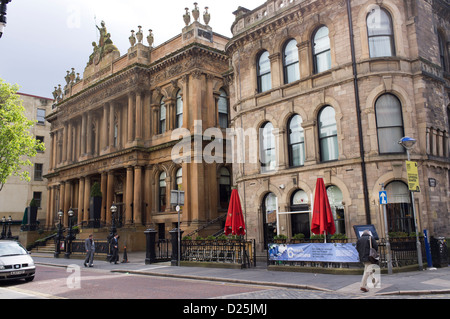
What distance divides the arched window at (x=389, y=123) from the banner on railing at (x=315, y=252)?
18.4 ft

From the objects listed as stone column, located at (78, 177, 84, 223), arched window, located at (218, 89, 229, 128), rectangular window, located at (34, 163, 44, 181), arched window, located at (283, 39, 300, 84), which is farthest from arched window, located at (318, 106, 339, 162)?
rectangular window, located at (34, 163, 44, 181)

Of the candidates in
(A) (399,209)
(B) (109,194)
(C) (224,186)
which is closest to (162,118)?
(C) (224,186)

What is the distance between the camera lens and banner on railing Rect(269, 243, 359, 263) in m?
14.6

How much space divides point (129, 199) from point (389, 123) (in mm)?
21995

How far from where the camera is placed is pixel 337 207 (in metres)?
18.9

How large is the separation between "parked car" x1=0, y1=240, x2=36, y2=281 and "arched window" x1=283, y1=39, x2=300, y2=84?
49.6ft

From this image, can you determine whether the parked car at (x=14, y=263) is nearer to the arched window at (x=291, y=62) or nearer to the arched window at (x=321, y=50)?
the arched window at (x=291, y=62)

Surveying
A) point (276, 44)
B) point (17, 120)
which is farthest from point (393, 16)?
point (17, 120)

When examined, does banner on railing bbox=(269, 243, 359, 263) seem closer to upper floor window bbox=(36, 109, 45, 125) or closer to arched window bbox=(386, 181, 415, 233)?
arched window bbox=(386, 181, 415, 233)

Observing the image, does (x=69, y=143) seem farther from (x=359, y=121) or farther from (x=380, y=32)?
(x=380, y=32)

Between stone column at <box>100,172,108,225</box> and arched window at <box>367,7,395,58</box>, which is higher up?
arched window at <box>367,7,395,58</box>

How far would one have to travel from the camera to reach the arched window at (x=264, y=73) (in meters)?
23.2

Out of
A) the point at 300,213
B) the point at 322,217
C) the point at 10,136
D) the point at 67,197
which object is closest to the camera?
the point at 322,217

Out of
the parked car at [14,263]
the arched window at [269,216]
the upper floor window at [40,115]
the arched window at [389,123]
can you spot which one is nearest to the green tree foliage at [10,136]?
the parked car at [14,263]
